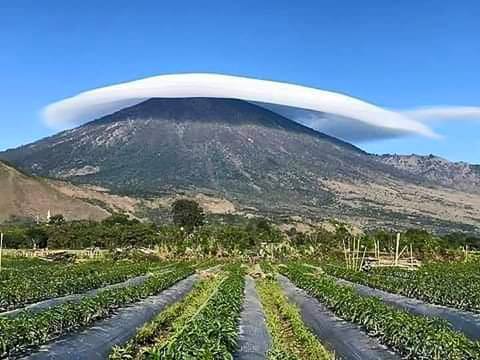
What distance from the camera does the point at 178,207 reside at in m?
Answer: 103

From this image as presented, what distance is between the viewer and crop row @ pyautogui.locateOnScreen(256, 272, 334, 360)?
1433 centimetres

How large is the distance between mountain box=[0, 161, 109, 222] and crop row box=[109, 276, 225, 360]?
95.0 metres

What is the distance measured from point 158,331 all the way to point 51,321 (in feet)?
14.6

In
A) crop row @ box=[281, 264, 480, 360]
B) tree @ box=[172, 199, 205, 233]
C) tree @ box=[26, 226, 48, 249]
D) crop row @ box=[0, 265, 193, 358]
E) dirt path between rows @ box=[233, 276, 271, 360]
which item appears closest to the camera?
crop row @ box=[281, 264, 480, 360]

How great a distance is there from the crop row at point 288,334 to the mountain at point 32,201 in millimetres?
94700

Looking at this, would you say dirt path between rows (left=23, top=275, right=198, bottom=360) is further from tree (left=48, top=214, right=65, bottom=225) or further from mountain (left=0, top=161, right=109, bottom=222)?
mountain (left=0, top=161, right=109, bottom=222)

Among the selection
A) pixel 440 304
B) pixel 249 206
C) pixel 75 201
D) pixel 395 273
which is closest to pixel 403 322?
pixel 440 304

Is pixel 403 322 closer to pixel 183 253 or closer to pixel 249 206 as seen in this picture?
pixel 183 253

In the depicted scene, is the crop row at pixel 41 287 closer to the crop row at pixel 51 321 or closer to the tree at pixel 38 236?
the crop row at pixel 51 321

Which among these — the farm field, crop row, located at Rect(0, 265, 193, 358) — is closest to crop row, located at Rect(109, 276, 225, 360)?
the farm field

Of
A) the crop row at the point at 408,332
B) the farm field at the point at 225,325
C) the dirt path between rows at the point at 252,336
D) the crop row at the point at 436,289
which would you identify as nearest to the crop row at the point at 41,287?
the farm field at the point at 225,325

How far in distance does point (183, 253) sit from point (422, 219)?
143013 mm

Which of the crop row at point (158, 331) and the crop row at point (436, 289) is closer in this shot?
the crop row at point (158, 331)

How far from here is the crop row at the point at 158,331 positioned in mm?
13239
